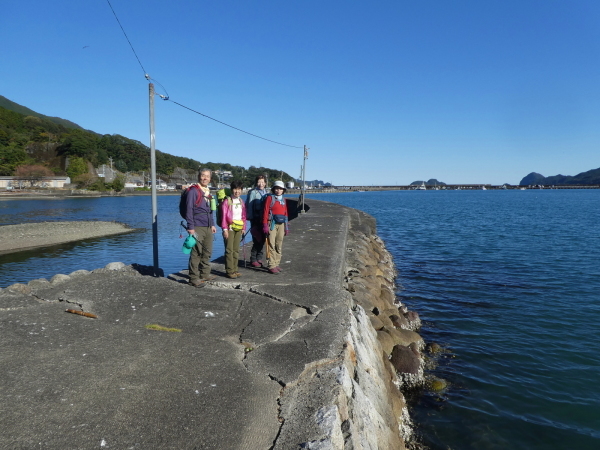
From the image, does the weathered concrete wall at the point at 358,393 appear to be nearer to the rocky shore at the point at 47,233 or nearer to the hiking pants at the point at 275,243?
the hiking pants at the point at 275,243

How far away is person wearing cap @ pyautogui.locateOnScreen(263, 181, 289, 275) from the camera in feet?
22.0

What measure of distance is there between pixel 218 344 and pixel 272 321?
2.68 feet

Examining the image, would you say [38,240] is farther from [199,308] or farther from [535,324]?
[535,324]

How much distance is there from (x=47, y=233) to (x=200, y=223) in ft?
68.7

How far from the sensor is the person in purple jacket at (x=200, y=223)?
5664 millimetres

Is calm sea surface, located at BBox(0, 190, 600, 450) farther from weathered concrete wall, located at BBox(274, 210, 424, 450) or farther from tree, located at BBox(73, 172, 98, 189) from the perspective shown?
tree, located at BBox(73, 172, 98, 189)

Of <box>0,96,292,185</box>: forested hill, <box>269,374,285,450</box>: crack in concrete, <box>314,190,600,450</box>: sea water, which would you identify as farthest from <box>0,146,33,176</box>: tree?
<box>269,374,285,450</box>: crack in concrete

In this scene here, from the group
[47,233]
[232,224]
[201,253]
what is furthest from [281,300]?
[47,233]

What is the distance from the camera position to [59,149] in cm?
11269

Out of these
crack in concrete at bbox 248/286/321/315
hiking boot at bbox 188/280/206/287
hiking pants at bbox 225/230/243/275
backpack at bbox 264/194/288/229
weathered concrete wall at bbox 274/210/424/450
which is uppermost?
backpack at bbox 264/194/288/229

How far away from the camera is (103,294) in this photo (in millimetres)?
5395

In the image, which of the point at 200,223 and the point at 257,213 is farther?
the point at 257,213

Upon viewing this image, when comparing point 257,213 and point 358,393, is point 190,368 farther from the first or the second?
point 257,213

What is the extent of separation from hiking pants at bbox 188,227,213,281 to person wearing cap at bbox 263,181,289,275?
112 centimetres
